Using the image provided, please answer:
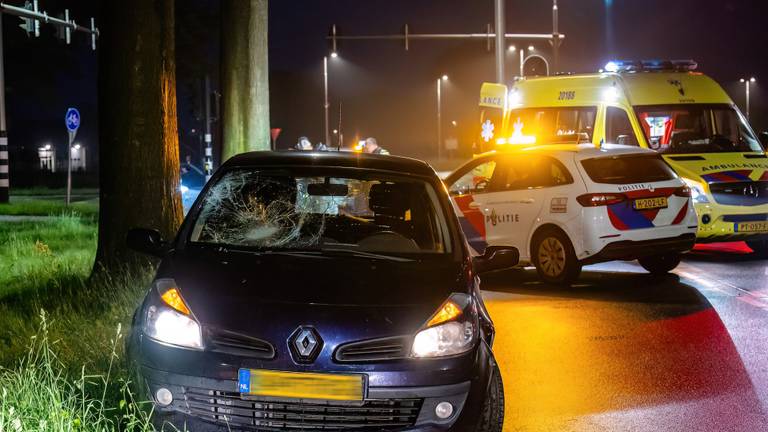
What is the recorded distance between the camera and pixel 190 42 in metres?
58.2

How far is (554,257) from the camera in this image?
41.7 feet

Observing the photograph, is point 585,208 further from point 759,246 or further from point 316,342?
point 316,342

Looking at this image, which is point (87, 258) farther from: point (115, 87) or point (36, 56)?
point (36, 56)

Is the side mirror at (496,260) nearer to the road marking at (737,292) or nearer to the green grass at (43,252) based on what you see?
the road marking at (737,292)

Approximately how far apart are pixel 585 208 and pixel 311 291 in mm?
7673

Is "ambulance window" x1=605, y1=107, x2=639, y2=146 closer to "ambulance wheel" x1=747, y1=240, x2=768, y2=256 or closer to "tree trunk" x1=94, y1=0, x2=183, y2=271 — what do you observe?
"ambulance wheel" x1=747, y1=240, x2=768, y2=256

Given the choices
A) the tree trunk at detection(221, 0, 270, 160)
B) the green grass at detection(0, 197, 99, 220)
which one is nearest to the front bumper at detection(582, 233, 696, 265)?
the tree trunk at detection(221, 0, 270, 160)

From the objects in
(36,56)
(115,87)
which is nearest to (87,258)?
(115,87)

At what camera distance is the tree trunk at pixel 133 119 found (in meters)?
10.5

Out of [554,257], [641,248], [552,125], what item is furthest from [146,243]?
[552,125]

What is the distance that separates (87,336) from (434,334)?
375 cm

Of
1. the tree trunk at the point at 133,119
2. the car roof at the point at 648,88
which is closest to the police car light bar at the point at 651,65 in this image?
the car roof at the point at 648,88

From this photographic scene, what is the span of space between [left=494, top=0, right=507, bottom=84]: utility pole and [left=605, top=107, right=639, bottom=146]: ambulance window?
7.61 metres

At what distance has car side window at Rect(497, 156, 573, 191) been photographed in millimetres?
12789
